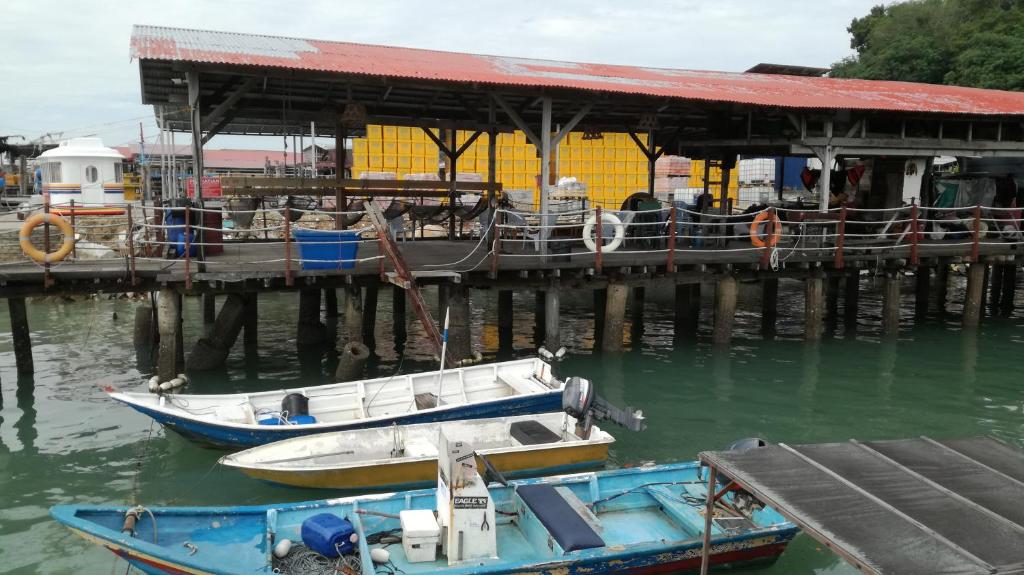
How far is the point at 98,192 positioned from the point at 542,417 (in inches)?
974

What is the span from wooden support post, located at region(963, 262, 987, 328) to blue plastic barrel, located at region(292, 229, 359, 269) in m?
15.7

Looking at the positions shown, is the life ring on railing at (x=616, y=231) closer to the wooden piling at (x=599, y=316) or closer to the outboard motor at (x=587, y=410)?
the wooden piling at (x=599, y=316)

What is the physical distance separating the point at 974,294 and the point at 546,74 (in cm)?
1276

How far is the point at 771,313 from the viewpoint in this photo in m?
19.5

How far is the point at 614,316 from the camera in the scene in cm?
1622

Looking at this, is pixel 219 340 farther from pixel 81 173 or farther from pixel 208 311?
pixel 81 173

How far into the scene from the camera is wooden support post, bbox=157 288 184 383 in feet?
42.5

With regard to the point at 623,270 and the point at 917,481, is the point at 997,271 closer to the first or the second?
the point at 623,270

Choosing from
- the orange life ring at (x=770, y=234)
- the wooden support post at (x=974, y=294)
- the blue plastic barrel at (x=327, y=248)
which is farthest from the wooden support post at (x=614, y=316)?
the wooden support post at (x=974, y=294)

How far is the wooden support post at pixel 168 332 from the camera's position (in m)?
13.0

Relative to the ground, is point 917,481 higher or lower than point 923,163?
lower

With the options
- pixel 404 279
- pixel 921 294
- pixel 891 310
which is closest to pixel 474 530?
pixel 404 279

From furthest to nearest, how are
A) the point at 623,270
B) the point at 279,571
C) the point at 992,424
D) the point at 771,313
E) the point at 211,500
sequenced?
the point at 771,313 < the point at 623,270 < the point at 992,424 < the point at 211,500 < the point at 279,571

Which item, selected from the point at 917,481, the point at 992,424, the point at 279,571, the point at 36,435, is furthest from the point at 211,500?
the point at 992,424
